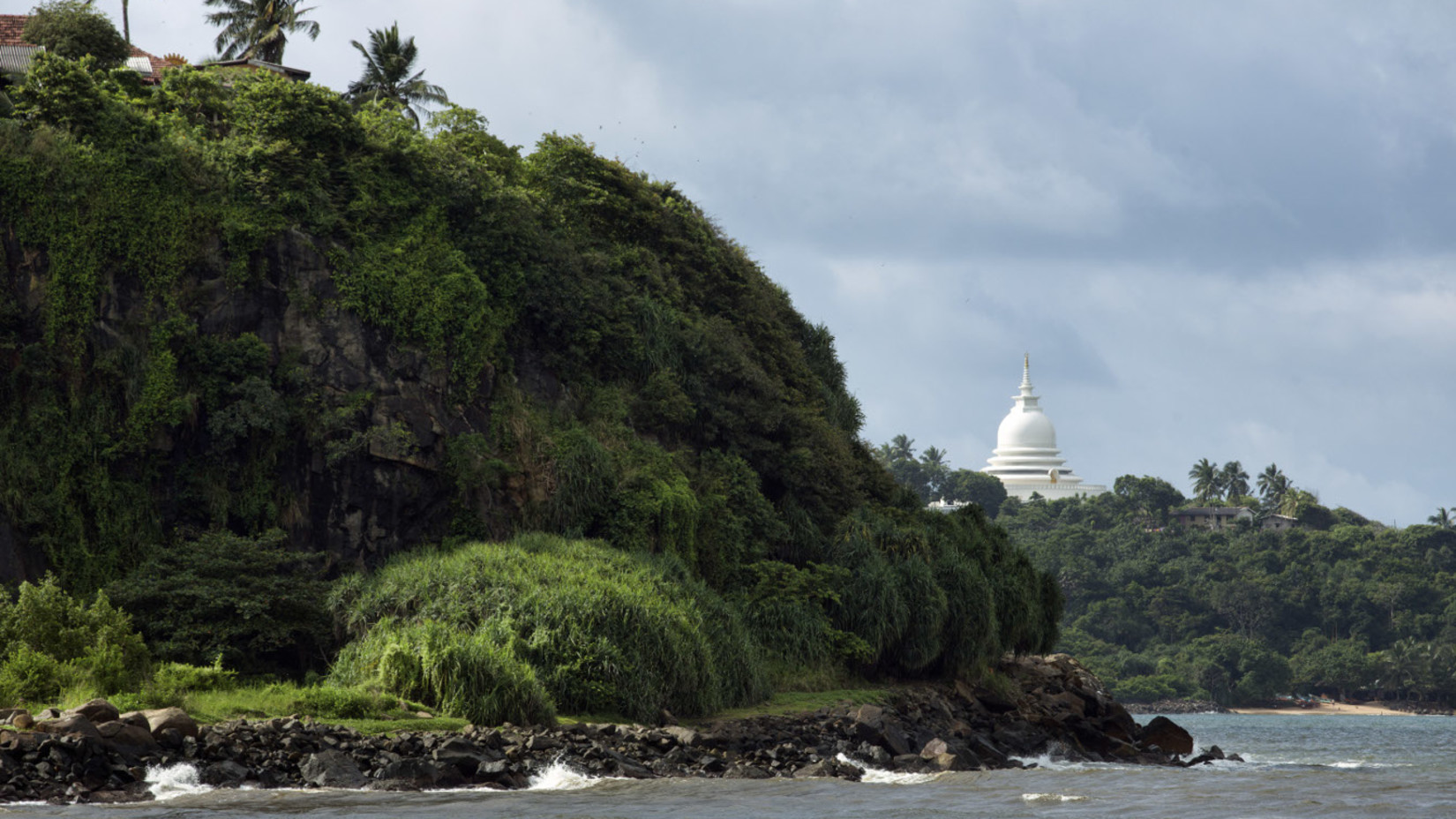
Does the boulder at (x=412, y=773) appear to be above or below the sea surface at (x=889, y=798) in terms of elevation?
above

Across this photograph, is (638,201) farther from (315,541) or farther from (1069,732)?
(1069,732)

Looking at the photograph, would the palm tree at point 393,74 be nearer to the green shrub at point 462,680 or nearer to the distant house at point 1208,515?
the green shrub at point 462,680

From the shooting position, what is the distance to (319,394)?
30797 mm

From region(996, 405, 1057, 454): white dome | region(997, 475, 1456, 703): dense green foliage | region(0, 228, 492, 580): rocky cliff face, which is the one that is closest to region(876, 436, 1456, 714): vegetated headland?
region(997, 475, 1456, 703): dense green foliage

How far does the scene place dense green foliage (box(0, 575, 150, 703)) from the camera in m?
21.6

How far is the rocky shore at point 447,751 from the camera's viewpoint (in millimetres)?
17469

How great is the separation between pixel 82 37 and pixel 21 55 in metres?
8.13

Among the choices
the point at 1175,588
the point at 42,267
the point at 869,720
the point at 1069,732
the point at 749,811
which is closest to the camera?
the point at 749,811

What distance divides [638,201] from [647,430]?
8.54 metres

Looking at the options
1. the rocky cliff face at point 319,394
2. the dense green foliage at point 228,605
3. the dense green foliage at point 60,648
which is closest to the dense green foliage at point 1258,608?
the rocky cliff face at point 319,394

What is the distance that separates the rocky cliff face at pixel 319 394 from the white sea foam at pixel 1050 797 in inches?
592

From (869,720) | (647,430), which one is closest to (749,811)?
(869,720)

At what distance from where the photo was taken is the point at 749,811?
1830cm

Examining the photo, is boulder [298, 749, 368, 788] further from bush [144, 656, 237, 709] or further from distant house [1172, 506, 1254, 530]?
distant house [1172, 506, 1254, 530]
